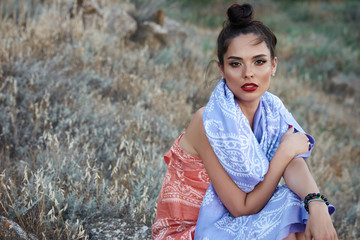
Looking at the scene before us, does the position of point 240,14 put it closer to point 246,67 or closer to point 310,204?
point 246,67

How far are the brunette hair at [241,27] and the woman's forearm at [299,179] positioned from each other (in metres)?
0.73

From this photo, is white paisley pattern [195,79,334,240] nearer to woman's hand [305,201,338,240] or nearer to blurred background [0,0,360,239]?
woman's hand [305,201,338,240]

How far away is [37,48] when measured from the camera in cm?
472

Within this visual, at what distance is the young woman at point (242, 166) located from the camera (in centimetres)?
183

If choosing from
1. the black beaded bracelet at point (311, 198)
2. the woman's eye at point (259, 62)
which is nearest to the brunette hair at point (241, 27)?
the woman's eye at point (259, 62)

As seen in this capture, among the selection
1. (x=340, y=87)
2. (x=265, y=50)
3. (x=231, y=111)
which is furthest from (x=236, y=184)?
(x=340, y=87)

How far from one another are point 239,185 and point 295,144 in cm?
40

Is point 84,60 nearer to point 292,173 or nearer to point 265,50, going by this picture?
point 265,50

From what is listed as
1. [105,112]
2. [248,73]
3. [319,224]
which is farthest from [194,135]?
[105,112]

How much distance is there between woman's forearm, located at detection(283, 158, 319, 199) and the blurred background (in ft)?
2.91

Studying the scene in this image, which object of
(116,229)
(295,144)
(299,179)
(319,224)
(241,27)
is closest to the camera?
(319,224)

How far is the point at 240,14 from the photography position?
2109 mm

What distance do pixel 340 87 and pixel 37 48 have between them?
7.08 metres

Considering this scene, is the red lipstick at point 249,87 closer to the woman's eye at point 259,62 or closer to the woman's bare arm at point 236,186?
the woman's eye at point 259,62
